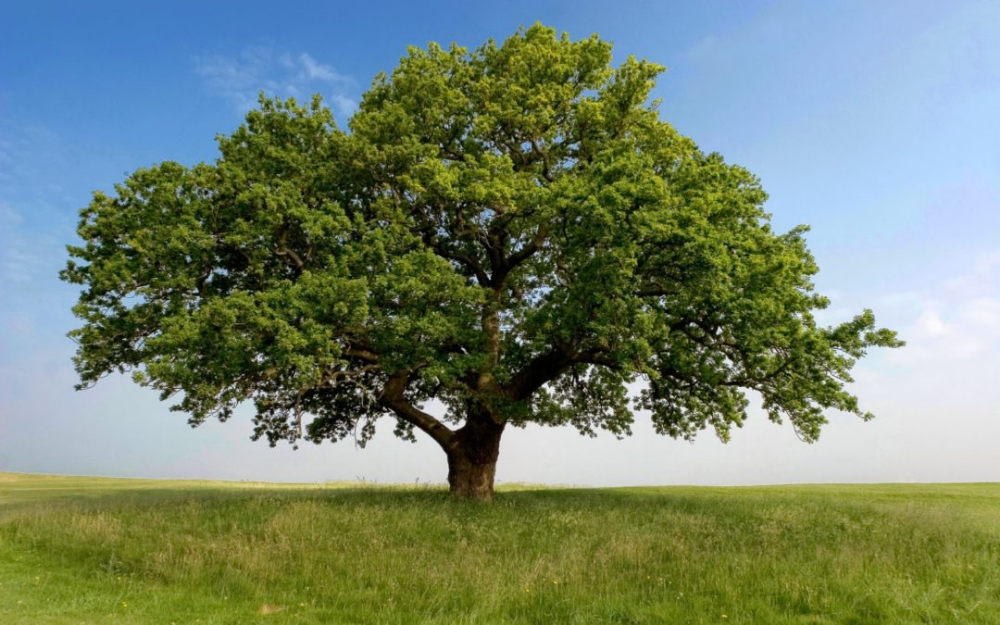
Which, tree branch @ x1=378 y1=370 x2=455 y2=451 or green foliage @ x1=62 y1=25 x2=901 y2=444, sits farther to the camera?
tree branch @ x1=378 y1=370 x2=455 y2=451

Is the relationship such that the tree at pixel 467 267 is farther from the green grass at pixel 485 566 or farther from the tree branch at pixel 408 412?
the green grass at pixel 485 566

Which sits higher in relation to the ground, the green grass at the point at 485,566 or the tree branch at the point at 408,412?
the tree branch at the point at 408,412

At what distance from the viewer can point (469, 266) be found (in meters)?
27.2

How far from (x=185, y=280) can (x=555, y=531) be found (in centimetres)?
1522

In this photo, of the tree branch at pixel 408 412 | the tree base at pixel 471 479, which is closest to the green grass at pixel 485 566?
the tree base at pixel 471 479

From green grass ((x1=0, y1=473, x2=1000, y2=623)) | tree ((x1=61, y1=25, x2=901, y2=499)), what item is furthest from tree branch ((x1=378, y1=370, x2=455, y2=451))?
green grass ((x1=0, y1=473, x2=1000, y2=623))

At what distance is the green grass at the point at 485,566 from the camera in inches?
461

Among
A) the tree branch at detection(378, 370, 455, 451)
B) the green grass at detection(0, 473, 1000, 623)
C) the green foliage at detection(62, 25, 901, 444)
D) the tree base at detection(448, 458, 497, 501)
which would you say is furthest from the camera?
the tree branch at detection(378, 370, 455, 451)

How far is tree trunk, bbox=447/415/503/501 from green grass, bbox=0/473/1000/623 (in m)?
3.12

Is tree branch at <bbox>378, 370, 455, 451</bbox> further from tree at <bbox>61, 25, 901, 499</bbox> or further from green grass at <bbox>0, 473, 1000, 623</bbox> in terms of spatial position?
green grass at <bbox>0, 473, 1000, 623</bbox>

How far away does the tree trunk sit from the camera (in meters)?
25.2

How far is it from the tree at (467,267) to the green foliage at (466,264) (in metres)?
0.09

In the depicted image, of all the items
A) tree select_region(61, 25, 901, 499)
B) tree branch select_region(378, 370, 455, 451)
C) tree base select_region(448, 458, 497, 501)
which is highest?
tree select_region(61, 25, 901, 499)

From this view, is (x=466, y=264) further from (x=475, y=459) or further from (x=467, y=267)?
(x=475, y=459)
